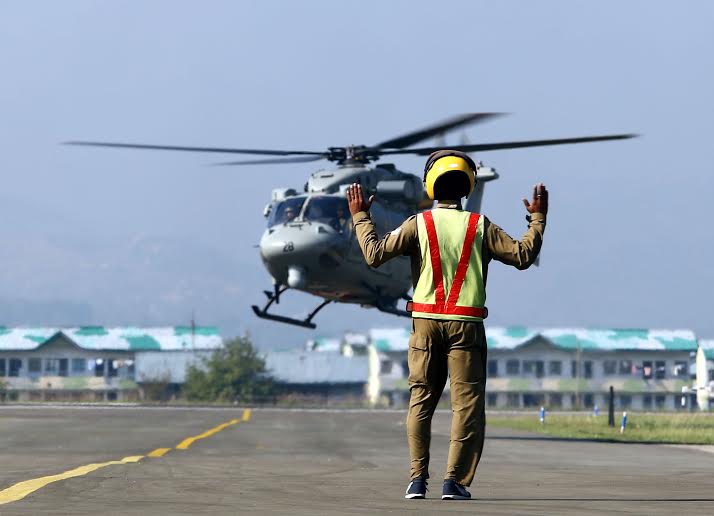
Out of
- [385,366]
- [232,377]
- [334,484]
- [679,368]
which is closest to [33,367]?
[232,377]

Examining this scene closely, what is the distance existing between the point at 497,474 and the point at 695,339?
115 meters

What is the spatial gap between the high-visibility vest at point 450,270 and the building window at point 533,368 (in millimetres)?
111100

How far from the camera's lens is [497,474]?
11766 mm

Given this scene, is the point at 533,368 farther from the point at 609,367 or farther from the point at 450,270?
the point at 450,270

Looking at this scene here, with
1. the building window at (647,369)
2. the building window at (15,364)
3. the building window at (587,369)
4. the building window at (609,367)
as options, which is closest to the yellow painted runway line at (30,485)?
the building window at (587,369)

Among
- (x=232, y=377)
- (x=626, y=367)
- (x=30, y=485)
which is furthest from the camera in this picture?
(x=626, y=367)

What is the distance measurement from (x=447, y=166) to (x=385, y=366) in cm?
11154

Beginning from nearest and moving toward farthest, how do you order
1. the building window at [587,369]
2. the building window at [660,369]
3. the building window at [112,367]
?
1. the building window at [587,369]
2. the building window at [660,369]
3. the building window at [112,367]

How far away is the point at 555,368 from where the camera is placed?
11912cm

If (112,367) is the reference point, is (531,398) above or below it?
below

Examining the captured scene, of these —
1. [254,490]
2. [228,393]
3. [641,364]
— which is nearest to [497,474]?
[254,490]

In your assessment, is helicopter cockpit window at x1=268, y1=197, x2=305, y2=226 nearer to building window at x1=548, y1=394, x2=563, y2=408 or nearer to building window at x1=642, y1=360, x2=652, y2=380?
building window at x1=548, y1=394, x2=563, y2=408

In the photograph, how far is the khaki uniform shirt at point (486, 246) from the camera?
8.52 metres

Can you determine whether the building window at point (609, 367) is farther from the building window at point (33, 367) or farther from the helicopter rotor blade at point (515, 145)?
the helicopter rotor blade at point (515, 145)
